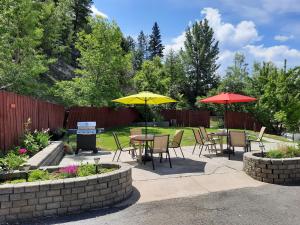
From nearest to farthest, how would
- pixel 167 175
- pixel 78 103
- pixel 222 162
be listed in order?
pixel 167 175 → pixel 222 162 → pixel 78 103

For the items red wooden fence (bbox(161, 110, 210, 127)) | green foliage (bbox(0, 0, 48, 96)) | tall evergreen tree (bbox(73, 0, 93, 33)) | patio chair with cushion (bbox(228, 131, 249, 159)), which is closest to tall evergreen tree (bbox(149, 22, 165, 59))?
tall evergreen tree (bbox(73, 0, 93, 33))

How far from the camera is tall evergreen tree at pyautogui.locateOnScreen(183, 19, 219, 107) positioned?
43.3 m

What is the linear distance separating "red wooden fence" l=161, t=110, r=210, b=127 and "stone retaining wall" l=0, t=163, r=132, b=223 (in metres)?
22.6

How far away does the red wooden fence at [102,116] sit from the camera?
64.7ft

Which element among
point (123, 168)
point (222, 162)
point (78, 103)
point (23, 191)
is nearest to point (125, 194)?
point (123, 168)

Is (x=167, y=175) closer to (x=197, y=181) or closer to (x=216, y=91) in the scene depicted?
(x=197, y=181)

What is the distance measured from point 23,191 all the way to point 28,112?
5.87m

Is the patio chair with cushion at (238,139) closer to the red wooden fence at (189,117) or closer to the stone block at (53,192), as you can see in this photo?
the stone block at (53,192)

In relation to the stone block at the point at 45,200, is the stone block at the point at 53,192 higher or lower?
higher

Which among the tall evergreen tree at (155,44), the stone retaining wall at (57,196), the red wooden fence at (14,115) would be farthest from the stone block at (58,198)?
the tall evergreen tree at (155,44)

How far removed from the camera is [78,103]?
20578 mm

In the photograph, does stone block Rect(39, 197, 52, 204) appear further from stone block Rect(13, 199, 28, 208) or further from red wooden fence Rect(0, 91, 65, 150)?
red wooden fence Rect(0, 91, 65, 150)

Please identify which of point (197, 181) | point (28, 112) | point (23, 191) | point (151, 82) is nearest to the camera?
point (23, 191)

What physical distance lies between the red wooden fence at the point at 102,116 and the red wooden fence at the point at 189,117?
13.6 feet
